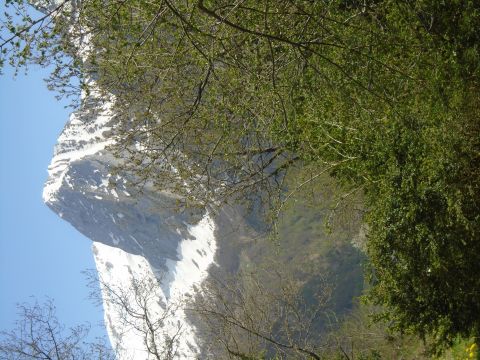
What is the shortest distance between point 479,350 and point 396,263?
244cm

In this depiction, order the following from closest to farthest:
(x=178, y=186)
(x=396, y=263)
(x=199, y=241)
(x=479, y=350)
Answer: (x=396, y=263)
(x=479, y=350)
(x=178, y=186)
(x=199, y=241)

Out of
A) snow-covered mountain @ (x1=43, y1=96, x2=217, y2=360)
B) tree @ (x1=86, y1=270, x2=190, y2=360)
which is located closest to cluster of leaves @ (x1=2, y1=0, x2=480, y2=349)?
tree @ (x1=86, y1=270, x2=190, y2=360)

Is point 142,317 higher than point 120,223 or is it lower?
lower

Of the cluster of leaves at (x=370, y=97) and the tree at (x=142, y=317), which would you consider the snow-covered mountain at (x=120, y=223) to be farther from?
the cluster of leaves at (x=370, y=97)

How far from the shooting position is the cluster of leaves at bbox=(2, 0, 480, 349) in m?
6.45

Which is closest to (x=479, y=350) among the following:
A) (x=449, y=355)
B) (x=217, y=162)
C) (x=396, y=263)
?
(x=449, y=355)

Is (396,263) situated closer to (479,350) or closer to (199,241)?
(479,350)

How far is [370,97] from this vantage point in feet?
27.1

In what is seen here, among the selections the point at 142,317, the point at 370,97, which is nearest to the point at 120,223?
the point at 142,317

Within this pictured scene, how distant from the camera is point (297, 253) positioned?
29.6m

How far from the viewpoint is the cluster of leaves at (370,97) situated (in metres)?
6.45

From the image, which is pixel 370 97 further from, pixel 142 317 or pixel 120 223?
pixel 120 223

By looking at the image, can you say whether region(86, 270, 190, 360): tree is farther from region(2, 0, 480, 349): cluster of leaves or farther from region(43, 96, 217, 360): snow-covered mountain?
region(43, 96, 217, 360): snow-covered mountain

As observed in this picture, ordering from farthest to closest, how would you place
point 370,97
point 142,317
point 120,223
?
point 120,223
point 142,317
point 370,97
